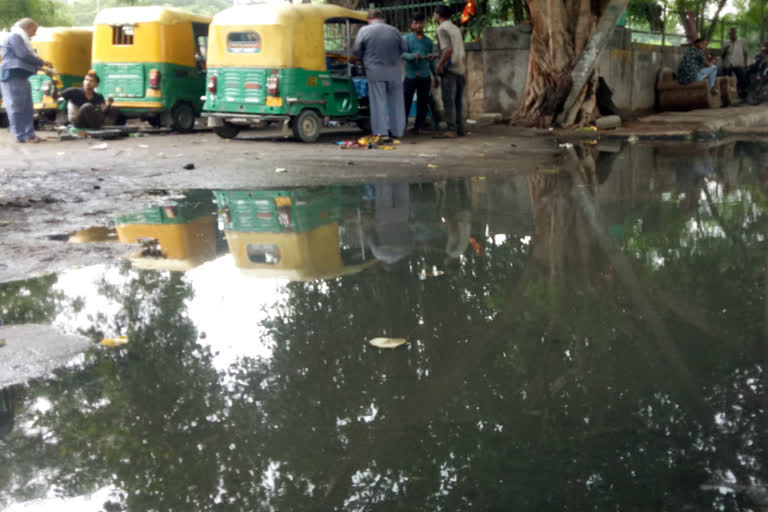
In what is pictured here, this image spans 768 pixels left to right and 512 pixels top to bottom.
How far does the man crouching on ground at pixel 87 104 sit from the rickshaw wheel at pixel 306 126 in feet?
14.0

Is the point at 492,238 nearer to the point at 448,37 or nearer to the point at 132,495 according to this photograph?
the point at 132,495

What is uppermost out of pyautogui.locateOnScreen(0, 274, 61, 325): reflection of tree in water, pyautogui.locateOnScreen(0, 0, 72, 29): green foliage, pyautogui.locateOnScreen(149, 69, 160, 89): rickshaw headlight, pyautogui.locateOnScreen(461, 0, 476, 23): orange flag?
pyautogui.locateOnScreen(0, 0, 72, 29): green foliage

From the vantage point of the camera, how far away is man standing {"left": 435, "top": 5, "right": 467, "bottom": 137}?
13.3 m

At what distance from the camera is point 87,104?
15.1 m

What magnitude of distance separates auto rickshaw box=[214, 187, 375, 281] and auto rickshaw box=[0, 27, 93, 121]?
11229mm

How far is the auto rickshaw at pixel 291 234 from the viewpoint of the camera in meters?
4.91

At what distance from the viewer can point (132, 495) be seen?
234 cm

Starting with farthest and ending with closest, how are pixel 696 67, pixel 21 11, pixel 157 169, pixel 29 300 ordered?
pixel 21 11 < pixel 696 67 < pixel 157 169 < pixel 29 300

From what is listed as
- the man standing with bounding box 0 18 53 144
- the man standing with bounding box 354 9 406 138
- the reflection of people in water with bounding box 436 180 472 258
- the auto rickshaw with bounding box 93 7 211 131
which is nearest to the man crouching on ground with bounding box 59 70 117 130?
the auto rickshaw with bounding box 93 7 211 131

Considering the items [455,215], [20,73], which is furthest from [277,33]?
[455,215]

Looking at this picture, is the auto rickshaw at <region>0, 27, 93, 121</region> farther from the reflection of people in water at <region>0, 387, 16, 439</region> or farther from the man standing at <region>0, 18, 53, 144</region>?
the reflection of people in water at <region>0, 387, 16, 439</region>

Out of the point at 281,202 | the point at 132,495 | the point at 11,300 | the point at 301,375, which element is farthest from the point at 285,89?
the point at 132,495

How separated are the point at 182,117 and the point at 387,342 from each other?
557 inches

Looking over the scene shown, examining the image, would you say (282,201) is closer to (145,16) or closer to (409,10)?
(145,16)
